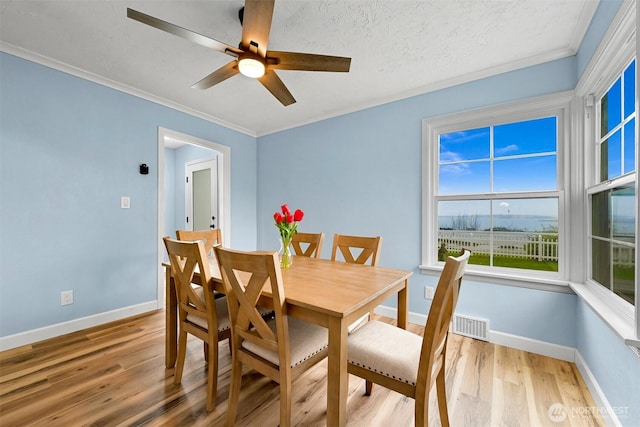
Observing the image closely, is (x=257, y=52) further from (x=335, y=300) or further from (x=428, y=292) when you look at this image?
(x=428, y=292)

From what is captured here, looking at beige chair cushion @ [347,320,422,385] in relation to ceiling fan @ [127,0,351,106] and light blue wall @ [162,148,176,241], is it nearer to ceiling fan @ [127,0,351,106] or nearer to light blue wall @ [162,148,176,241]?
ceiling fan @ [127,0,351,106]

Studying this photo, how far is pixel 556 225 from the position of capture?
86.4 inches

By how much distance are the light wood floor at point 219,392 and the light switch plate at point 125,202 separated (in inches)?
52.5

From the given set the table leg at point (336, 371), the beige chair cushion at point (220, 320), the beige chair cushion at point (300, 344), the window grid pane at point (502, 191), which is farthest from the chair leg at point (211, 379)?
the window grid pane at point (502, 191)

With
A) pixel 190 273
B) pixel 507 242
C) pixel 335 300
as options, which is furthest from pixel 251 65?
pixel 507 242

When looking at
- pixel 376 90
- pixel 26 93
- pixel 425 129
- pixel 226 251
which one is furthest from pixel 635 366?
pixel 26 93

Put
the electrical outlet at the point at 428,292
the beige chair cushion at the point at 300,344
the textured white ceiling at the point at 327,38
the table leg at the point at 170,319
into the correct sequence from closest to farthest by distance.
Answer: the beige chair cushion at the point at 300,344 → the textured white ceiling at the point at 327,38 → the table leg at the point at 170,319 → the electrical outlet at the point at 428,292

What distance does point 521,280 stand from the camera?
2227 millimetres

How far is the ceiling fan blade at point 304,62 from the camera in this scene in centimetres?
159

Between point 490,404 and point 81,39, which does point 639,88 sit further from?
point 81,39

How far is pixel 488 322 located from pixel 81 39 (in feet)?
13.5

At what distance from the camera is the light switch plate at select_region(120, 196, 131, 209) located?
2.84m

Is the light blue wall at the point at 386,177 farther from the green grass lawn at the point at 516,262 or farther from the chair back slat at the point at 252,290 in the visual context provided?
the chair back slat at the point at 252,290

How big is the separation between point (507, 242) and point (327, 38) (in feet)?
7.63
